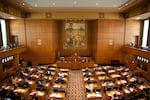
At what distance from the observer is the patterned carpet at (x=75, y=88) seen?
30.6 ft

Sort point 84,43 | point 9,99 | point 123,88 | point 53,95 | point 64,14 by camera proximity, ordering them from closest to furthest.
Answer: point 9,99
point 53,95
point 123,88
point 64,14
point 84,43

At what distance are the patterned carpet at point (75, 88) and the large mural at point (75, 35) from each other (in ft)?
19.4

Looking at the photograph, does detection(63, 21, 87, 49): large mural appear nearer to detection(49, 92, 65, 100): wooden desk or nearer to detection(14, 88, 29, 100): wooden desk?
detection(14, 88, 29, 100): wooden desk

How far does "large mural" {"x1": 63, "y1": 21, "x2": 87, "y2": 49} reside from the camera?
18869 millimetres

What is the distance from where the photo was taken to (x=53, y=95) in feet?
28.1

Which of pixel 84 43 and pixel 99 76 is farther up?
pixel 84 43

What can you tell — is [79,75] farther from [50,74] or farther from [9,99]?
[9,99]

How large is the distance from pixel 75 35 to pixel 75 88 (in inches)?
378

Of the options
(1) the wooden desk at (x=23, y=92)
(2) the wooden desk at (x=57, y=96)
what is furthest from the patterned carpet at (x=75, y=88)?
(1) the wooden desk at (x=23, y=92)

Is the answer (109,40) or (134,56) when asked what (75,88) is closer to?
(134,56)

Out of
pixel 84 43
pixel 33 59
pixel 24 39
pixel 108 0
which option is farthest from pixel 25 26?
pixel 108 0

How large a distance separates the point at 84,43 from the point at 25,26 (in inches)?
306

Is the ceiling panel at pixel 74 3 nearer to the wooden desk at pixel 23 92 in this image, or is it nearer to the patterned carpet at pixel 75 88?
the patterned carpet at pixel 75 88

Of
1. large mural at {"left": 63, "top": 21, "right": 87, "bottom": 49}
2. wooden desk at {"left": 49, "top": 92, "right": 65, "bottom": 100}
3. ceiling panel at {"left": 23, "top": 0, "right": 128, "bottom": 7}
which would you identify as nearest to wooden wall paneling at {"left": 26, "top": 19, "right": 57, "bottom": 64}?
large mural at {"left": 63, "top": 21, "right": 87, "bottom": 49}
